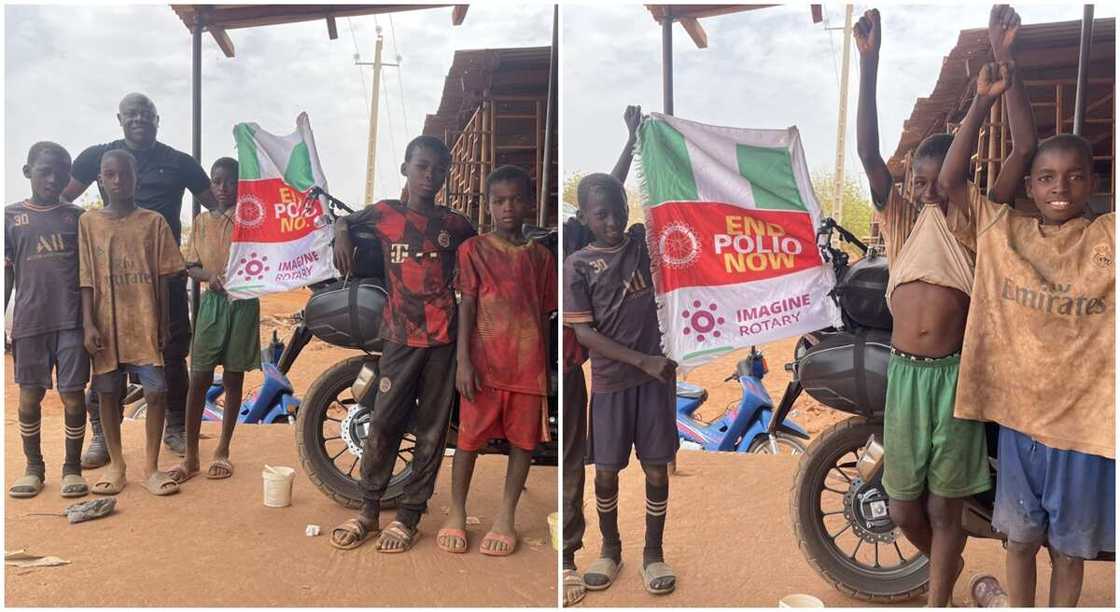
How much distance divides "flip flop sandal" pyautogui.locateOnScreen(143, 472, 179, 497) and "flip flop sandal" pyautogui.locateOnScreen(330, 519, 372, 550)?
0.87 meters

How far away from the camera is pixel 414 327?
2984 mm

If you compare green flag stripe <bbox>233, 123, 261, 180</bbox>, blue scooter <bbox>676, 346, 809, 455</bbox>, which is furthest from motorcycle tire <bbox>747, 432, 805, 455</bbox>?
green flag stripe <bbox>233, 123, 261, 180</bbox>

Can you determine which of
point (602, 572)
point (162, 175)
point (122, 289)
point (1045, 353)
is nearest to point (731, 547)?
point (602, 572)

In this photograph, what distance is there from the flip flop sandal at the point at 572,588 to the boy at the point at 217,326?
1.78 meters

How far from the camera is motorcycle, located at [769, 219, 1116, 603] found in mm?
2582

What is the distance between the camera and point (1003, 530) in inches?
89.5

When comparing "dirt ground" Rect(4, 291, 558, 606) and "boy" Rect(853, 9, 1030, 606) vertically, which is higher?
"boy" Rect(853, 9, 1030, 606)

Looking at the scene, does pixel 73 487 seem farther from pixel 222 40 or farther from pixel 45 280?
pixel 222 40

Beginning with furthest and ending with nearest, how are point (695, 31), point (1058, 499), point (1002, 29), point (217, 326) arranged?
point (217, 326), point (695, 31), point (1002, 29), point (1058, 499)

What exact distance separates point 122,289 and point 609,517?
2157 mm

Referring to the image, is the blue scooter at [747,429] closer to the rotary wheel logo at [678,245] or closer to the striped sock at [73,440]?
the rotary wheel logo at [678,245]

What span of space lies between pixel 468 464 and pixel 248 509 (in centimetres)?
104

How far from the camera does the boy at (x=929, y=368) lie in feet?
7.57

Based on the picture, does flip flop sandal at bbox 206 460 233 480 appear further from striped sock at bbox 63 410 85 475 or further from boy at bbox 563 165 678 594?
boy at bbox 563 165 678 594
